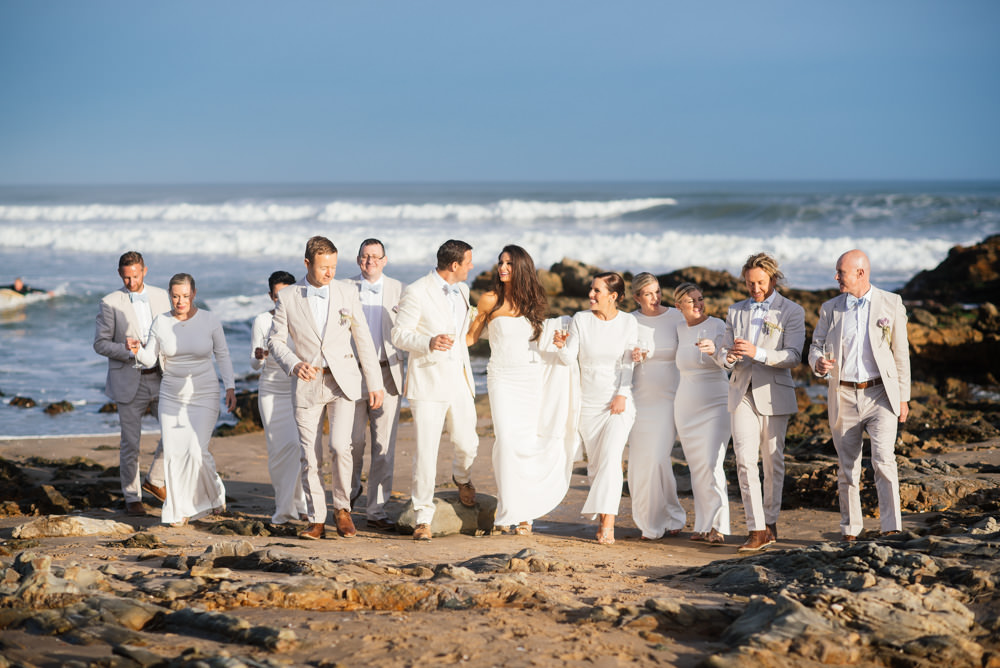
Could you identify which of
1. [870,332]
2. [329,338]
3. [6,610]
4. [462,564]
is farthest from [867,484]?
[6,610]

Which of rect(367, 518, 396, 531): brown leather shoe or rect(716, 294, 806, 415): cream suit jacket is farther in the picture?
rect(367, 518, 396, 531): brown leather shoe

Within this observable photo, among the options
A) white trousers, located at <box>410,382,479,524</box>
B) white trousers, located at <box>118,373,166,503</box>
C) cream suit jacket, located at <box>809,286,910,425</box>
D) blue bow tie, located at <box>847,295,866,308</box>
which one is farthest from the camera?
white trousers, located at <box>118,373,166,503</box>

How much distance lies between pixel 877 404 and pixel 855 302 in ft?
2.50

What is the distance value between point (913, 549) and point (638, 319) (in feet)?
8.93

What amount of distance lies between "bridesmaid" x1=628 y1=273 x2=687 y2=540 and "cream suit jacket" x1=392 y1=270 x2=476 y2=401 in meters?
1.48

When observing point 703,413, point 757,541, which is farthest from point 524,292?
point 757,541

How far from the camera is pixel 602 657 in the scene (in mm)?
4180

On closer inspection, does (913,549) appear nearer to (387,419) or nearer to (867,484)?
(867,484)

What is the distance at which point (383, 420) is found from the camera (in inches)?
303

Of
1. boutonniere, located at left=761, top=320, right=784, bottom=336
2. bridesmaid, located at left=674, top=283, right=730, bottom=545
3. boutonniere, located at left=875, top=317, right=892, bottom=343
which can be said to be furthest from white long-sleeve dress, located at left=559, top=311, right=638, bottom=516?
boutonniere, located at left=875, top=317, right=892, bottom=343

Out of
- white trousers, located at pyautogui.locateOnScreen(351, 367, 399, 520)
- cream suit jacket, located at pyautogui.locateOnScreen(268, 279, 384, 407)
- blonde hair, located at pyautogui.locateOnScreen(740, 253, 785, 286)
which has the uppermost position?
blonde hair, located at pyautogui.locateOnScreen(740, 253, 785, 286)

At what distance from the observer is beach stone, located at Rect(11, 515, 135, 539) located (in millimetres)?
6633

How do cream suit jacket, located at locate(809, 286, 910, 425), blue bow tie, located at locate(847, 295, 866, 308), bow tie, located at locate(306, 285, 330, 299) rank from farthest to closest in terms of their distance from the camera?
bow tie, located at locate(306, 285, 330, 299), blue bow tie, located at locate(847, 295, 866, 308), cream suit jacket, located at locate(809, 286, 910, 425)

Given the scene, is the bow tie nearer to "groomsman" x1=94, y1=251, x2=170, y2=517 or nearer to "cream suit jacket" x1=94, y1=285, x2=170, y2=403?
"groomsman" x1=94, y1=251, x2=170, y2=517
